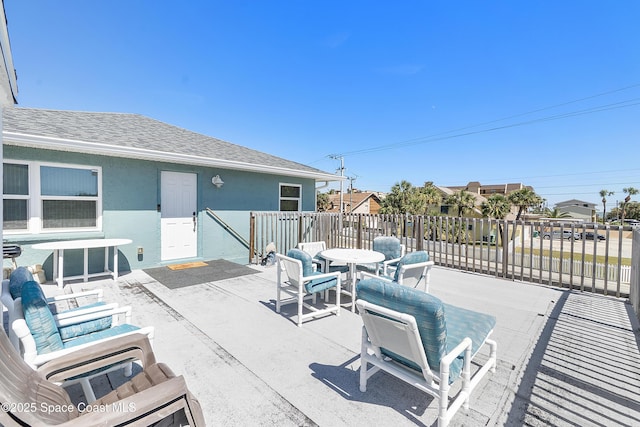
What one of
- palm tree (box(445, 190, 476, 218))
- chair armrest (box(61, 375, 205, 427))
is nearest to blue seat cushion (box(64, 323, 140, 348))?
chair armrest (box(61, 375, 205, 427))

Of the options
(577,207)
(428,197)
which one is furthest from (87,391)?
(577,207)

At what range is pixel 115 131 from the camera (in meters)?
6.93

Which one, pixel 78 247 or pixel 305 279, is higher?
pixel 78 247

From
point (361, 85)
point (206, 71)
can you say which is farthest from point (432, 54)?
point (206, 71)

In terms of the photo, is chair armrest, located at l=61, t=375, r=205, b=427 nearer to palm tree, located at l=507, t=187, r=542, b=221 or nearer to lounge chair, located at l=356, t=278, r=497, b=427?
lounge chair, located at l=356, t=278, r=497, b=427

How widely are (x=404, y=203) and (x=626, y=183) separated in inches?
2299

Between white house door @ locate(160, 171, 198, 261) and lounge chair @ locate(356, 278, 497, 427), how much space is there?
6494 millimetres

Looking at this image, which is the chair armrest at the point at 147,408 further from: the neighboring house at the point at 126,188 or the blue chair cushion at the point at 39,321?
the neighboring house at the point at 126,188

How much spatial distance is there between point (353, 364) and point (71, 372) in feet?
7.60

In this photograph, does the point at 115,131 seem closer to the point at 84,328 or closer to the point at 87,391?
the point at 84,328

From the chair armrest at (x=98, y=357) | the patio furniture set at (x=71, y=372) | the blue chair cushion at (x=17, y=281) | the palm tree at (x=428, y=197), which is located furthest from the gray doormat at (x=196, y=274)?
the palm tree at (x=428, y=197)

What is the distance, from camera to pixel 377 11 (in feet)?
29.9

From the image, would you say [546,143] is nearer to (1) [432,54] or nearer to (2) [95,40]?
(1) [432,54]

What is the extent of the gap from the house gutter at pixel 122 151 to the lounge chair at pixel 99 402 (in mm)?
5122
